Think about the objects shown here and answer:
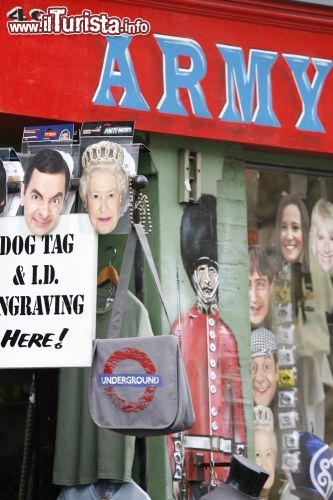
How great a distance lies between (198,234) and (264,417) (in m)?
1.59

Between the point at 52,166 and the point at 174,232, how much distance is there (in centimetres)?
173

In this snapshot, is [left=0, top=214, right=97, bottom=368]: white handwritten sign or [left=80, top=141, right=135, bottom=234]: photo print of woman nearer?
[left=0, top=214, right=97, bottom=368]: white handwritten sign

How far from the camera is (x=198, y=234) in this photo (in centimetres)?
790

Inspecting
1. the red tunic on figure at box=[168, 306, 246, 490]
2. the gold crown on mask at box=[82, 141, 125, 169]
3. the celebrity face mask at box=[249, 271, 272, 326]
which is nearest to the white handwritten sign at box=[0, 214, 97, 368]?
the gold crown on mask at box=[82, 141, 125, 169]

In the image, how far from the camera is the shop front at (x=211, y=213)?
744 centimetres

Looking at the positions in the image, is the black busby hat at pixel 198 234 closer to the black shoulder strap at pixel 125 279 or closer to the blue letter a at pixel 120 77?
the blue letter a at pixel 120 77

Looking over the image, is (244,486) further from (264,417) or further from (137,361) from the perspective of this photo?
(264,417)

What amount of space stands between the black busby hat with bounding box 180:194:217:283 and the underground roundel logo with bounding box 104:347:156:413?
1.97 metres

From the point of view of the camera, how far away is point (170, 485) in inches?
291

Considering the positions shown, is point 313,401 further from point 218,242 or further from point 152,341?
point 152,341

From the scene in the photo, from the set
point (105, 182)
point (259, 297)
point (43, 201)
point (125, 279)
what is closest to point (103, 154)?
point (105, 182)

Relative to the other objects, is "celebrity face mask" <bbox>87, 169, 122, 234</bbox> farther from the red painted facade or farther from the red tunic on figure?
the red tunic on figure

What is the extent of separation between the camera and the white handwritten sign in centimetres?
604

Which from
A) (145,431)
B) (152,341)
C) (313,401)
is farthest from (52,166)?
(313,401)
